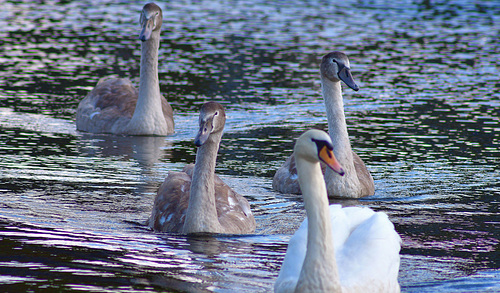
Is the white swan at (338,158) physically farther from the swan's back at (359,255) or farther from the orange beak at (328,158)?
the orange beak at (328,158)

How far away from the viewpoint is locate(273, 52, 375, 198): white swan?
12336 mm

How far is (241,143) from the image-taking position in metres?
15.6

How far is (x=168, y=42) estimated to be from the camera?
26.9 m

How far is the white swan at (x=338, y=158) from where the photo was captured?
40.5 ft

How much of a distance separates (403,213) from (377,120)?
6.37 m

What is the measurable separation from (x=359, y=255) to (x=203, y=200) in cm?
265

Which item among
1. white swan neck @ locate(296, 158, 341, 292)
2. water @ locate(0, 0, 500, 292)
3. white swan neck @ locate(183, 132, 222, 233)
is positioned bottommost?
water @ locate(0, 0, 500, 292)

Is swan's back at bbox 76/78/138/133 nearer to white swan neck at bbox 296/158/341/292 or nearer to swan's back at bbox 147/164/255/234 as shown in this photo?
A: swan's back at bbox 147/164/255/234

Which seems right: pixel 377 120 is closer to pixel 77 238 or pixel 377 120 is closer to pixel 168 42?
pixel 77 238

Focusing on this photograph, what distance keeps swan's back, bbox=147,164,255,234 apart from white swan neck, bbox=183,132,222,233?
213mm

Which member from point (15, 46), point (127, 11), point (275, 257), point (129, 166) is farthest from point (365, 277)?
point (127, 11)

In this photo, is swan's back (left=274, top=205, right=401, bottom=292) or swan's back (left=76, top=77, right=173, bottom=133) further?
swan's back (left=76, top=77, right=173, bottom=133)

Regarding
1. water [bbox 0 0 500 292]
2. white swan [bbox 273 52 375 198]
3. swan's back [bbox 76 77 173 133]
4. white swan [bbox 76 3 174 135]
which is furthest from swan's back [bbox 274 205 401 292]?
swan's back [bbox 76 77 173 133]

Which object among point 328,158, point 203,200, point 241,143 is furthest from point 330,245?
point 241,143
